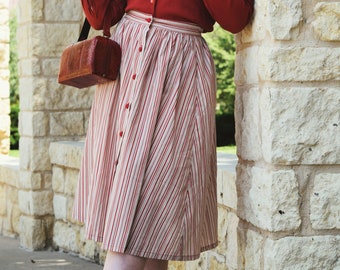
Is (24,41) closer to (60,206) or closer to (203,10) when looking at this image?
(60,206)

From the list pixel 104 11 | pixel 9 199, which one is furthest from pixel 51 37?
pixel 104 11

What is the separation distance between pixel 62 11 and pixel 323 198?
3.81 m

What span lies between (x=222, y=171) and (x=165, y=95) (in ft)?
4.08

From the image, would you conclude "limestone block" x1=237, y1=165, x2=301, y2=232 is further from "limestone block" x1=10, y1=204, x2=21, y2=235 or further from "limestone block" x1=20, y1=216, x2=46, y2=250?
"limestone block" x1=10, y1=204, x2=21, y2=235

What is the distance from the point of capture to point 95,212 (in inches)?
125

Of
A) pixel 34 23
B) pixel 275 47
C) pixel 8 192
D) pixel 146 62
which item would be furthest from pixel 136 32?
pixel 8 192

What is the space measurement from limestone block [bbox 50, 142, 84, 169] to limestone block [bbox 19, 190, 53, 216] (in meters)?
0.26

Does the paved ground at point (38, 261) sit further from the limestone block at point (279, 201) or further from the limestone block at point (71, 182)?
the limestone block at point (279, 201)

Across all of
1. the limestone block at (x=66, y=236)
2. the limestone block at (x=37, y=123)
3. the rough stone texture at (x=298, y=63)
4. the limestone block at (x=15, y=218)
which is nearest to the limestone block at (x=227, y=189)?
the rough stone texture at (x=298, y=63)

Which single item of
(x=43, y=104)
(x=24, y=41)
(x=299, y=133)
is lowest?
(x=43, y=104)

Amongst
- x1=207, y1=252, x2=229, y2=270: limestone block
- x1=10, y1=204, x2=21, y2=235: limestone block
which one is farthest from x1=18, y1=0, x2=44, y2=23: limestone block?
x1=207, y1=252, x2=229, y2=270: limestone block

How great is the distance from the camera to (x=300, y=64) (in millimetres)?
3014

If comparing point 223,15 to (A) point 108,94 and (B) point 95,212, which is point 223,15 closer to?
(A) point 108,94

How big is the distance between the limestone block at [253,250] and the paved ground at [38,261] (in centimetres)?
272
